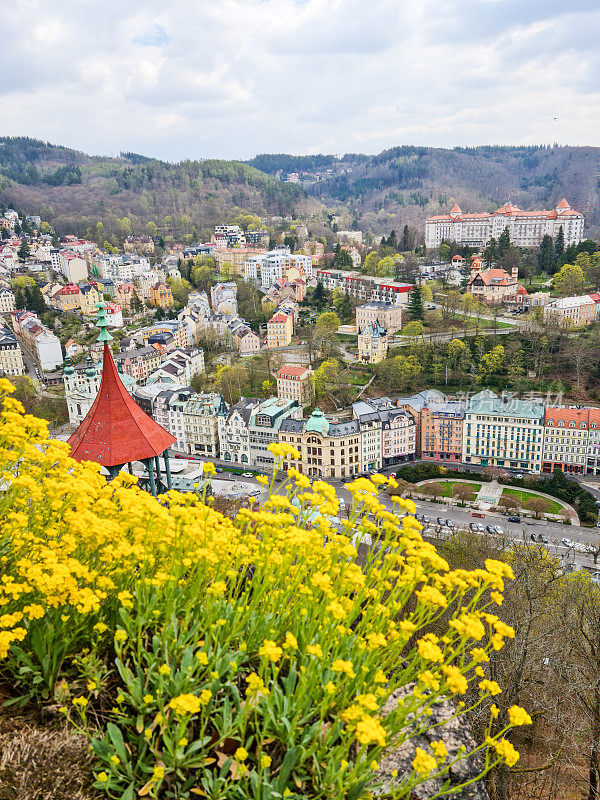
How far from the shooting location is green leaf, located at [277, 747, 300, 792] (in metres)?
3.19

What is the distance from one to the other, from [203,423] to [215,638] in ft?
127

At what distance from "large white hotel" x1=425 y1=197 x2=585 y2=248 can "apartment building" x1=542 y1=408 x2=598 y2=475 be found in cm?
4353

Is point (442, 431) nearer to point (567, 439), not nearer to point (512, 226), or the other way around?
point (567, 439)

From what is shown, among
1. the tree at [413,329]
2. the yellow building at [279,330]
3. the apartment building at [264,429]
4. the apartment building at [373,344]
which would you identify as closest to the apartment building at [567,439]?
the tree at [413,329]

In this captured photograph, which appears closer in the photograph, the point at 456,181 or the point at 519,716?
the point at 519,716

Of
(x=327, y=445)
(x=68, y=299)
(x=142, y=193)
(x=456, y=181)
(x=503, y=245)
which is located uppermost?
(x=456, y=181)

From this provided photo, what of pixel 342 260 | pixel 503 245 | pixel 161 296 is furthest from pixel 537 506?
pixel 161 296

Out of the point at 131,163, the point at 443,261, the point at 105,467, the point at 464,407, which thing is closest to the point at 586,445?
the point at 464,407

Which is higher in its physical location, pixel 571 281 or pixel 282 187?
pixel 282 187

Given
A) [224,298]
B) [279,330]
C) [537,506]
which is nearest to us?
[537,506]

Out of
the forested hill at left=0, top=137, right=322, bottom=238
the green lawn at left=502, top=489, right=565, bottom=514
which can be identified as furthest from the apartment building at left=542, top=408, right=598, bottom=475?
the forested hill at left=0, top=137, right=322, bottom=238

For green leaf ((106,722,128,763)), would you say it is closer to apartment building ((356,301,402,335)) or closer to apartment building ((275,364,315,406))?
apartment building ((275,364,315,406))

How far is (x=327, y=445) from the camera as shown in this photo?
36906 mm

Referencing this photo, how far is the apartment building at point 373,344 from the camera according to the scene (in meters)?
48.9
